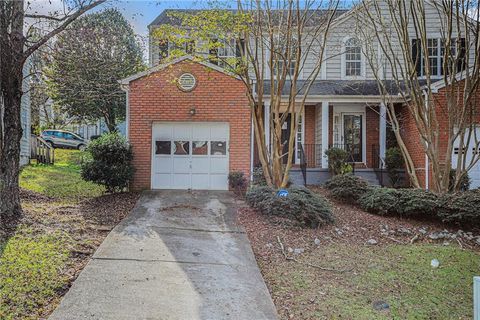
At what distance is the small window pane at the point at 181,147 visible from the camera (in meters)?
11.2

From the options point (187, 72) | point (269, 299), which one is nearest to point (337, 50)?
point (187, 72)

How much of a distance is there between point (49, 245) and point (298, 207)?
4.60m

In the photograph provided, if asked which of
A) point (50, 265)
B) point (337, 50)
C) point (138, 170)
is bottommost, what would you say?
point (50, 265)

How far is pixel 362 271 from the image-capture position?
5570 millimetres

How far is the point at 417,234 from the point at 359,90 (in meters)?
7.32

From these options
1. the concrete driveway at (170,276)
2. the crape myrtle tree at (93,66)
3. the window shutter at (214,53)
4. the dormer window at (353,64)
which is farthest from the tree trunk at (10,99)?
the dormer window at (353,64)

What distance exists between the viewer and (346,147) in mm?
14766

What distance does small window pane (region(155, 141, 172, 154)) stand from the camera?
11.1 metres

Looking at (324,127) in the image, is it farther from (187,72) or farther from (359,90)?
(187,72)

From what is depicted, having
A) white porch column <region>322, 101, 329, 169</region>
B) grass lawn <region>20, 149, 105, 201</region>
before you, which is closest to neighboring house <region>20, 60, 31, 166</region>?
grass lawn <region>20, 149, 105, 201</region>

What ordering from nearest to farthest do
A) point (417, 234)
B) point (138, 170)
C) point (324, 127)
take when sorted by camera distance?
point (417, 234) → point (138, 170) → point (324, 127)

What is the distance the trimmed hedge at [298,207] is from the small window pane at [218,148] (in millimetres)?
2934

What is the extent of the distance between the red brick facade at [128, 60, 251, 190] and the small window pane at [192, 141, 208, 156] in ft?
2.27

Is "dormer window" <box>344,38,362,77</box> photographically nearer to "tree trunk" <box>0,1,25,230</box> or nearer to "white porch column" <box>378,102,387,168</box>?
"white porch column" <box>378,102,387,168</box>
